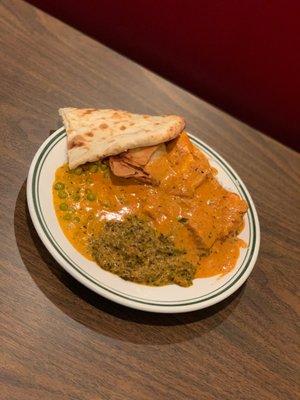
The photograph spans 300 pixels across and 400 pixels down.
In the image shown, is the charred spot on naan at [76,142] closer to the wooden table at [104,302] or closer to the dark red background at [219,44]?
the wooden table at [104,302]

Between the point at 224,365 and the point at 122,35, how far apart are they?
1.94 metres

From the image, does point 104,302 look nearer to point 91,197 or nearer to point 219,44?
point 91,197

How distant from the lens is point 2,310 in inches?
55.7

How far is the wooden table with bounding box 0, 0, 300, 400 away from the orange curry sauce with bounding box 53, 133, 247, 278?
6.0 inches

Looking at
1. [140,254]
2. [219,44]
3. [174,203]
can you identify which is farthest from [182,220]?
[219,44]

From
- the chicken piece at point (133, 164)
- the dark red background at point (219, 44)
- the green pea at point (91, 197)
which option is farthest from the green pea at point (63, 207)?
the dark red background at point (219, 44)

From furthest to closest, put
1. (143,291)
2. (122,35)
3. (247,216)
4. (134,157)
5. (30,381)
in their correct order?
(122,35) → (247,216) → (134,157) → (143,291) → (30,381)

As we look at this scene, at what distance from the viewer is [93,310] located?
153cm

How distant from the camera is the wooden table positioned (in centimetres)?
141

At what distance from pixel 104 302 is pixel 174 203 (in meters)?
0.44

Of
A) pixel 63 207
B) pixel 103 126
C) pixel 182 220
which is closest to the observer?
pixel 63 207

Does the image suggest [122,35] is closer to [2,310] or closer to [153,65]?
[153,65]

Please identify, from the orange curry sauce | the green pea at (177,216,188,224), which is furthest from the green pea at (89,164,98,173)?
the green pea at (177,216,188,224)

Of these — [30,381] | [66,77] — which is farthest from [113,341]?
[66,77]
